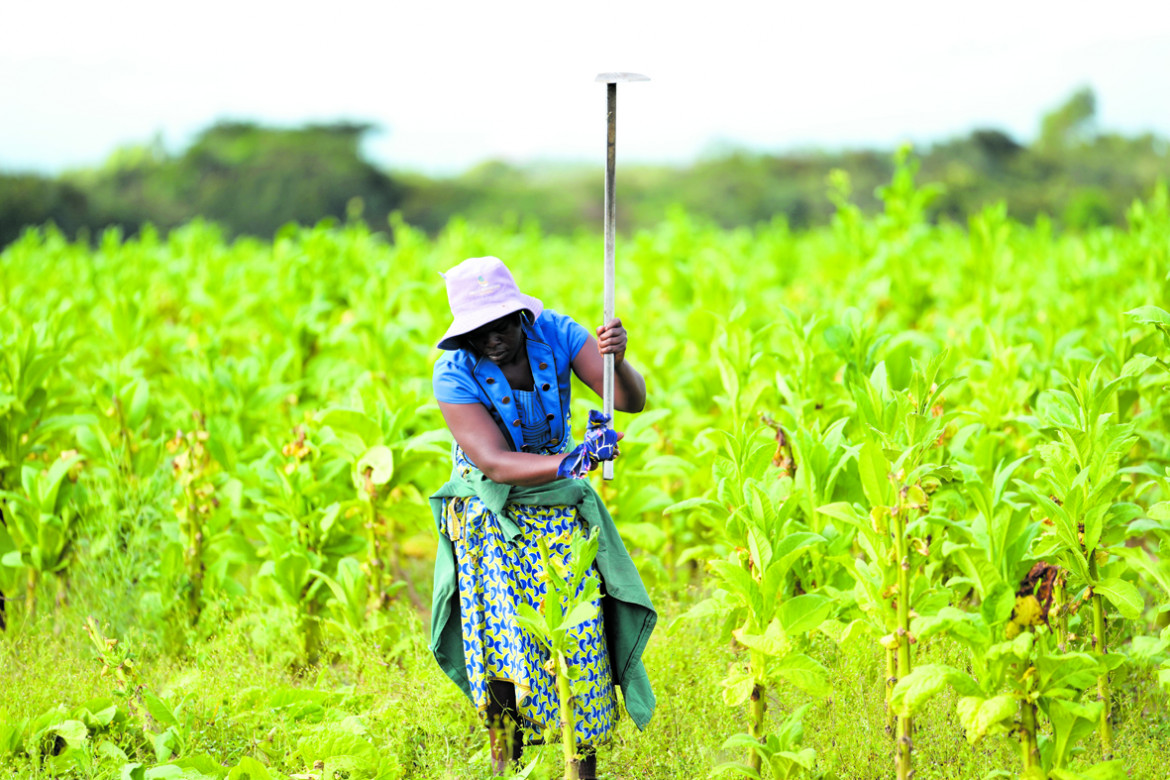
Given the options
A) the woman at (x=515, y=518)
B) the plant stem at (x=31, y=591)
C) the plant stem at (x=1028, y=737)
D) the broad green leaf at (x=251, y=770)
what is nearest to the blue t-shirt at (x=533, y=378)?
the woman at (x=515, y=518)

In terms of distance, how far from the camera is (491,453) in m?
2.65

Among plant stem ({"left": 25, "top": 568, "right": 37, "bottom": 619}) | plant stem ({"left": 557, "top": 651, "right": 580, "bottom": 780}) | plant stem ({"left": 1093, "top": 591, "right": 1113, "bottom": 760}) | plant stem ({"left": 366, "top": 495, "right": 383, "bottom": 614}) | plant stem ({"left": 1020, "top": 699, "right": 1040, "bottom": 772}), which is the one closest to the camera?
plant stem ({"left": 1020, "top": 699, "right": 1040, "bottom": 772})

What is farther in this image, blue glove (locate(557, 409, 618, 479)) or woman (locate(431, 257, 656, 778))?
woman (locate(431, 257, 656, 778))

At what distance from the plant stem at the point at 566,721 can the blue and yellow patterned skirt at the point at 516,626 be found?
127 mm

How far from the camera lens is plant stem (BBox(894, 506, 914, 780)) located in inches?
99.0

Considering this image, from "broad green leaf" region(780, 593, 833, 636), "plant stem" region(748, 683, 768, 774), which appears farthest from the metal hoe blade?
"plant stem" region(748, 683, 768, 774)

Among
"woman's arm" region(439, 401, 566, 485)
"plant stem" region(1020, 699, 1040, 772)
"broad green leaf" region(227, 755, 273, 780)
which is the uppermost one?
"woman's arm" region(439, 401, 566, 485)

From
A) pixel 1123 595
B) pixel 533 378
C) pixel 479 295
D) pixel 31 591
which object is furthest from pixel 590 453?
pixel 31 591

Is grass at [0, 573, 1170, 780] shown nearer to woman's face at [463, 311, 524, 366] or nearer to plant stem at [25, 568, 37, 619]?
plant stem at [25, 568, 37, 619]

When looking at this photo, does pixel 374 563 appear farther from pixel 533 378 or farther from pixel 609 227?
pixel 609 227

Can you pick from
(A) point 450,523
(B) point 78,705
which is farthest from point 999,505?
(B) point 78,705

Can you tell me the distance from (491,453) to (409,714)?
112 cm

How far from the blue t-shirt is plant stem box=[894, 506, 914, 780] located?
3.21ft

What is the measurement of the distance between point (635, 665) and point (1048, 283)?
6352mm
